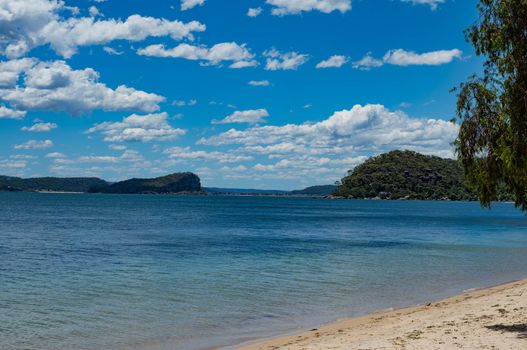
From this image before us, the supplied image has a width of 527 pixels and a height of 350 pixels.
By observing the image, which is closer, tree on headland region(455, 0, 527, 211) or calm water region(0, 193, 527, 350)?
tree on headland region(455, 0, 527, 211)

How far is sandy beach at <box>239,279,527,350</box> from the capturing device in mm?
13953

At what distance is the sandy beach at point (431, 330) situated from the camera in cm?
1395

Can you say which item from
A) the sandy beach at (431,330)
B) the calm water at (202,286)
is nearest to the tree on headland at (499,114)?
the sandy beach at (431,330)

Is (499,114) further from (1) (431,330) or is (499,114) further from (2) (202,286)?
(2) (202,286)

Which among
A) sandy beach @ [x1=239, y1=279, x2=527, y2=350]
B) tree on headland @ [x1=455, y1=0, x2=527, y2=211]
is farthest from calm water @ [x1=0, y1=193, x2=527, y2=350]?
tree on headland @ [x1=455, y1=0, x2=527, y2=211]

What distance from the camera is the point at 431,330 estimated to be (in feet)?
Result: 52.1

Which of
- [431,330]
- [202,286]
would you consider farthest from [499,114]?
[202,286]

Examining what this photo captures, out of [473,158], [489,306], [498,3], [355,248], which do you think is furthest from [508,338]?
[355,248]

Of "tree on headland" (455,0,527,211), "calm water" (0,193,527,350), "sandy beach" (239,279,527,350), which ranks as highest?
"tree on headland" (455,0,527,211)

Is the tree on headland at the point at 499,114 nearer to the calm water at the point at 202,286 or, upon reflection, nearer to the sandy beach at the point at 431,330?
the sandy beach at the point at 431,330

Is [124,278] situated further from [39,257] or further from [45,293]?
[39,257]

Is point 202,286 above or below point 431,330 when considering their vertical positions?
below

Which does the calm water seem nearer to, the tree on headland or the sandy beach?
the sandy beach

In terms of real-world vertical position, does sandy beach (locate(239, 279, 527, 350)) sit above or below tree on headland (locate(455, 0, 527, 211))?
below
